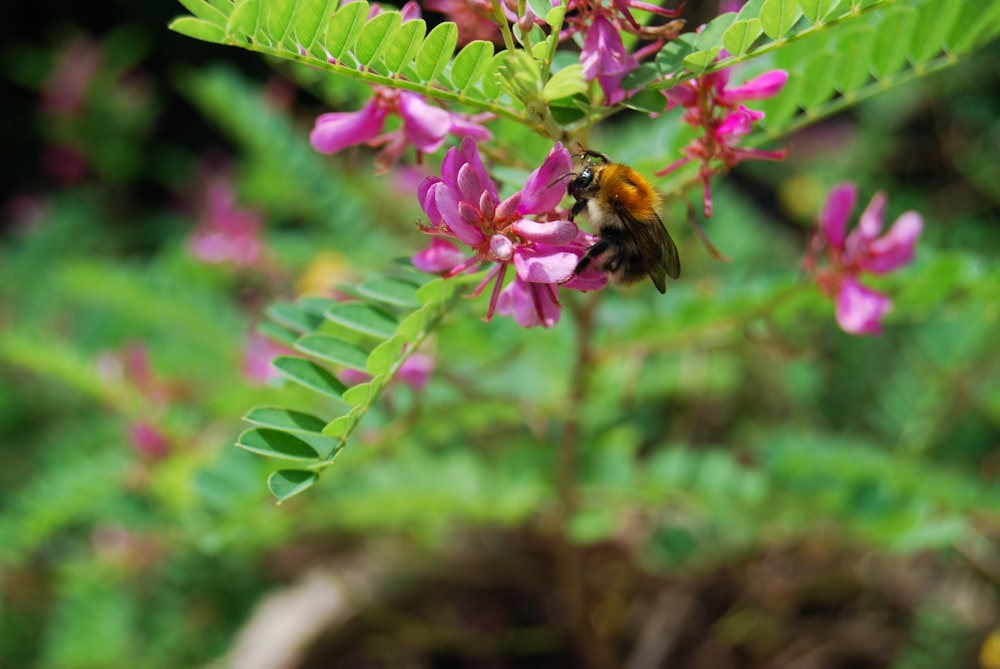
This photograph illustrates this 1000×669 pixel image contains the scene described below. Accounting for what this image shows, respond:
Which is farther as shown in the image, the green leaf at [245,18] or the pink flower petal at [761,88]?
the pink flower petal at [761,88]

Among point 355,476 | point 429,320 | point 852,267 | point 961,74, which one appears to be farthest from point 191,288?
point 961,74

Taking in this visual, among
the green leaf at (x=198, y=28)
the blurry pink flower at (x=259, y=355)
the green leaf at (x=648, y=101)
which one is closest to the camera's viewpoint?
the green leaf at (x=198, y=28)

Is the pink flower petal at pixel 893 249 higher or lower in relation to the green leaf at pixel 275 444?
higher

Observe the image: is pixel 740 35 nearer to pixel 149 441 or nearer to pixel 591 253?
pixel 591 253

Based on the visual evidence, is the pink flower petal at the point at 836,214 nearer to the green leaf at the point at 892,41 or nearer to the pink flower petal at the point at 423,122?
the green leaf at the point at 892,41

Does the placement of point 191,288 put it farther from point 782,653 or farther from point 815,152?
point 815,152

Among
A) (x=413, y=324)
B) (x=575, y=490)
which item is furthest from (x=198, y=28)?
(x=575, y=490)

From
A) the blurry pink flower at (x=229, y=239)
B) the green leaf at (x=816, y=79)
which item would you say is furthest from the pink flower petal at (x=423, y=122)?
the blurry pink flower at (x=229, y=239)
